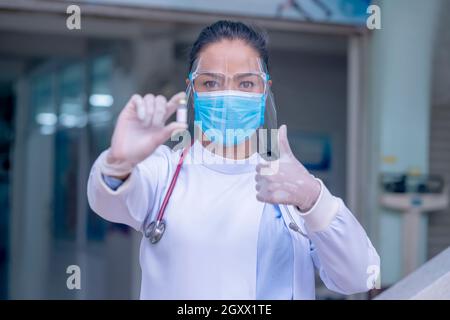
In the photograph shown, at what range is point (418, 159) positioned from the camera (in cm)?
404

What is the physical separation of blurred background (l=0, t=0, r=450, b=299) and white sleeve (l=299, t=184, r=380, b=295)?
1903mm

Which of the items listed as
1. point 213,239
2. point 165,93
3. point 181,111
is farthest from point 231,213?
point 165,93

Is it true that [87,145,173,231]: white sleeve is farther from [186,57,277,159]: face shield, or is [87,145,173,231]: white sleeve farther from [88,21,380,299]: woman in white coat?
[186,57,277,159]: face shield

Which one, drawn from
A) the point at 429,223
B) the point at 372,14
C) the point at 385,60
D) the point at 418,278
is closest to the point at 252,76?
the point at 418,278

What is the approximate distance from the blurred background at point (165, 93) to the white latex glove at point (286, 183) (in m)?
1.98

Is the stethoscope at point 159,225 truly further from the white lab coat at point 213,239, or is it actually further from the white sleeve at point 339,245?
the white sleeve at point 339,245

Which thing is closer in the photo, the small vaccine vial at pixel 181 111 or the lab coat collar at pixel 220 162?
the small vaccine vial at pixel 181 111

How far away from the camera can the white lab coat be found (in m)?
1.57

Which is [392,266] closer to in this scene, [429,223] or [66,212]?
[429,223]

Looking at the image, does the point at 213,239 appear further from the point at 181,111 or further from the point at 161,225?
the point at 181,111

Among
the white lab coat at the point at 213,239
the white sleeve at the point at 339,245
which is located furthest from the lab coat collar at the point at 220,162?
the white sleeve at the point at 339,245

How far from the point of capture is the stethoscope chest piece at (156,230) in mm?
1577

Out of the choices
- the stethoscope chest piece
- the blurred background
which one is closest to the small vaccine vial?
the stethoscope chest piece

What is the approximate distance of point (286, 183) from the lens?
1481 millimetres
